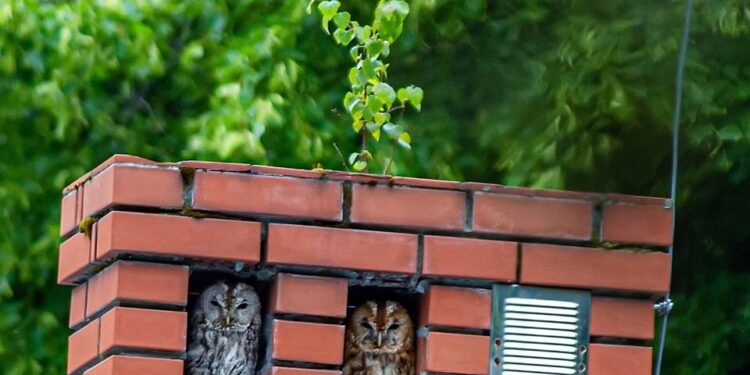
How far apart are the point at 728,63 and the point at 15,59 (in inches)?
88.0

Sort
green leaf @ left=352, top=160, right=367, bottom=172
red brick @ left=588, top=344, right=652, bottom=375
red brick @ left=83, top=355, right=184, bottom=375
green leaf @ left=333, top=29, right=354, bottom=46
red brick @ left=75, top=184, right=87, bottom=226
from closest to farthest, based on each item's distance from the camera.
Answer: red brick @ left=83, top=355, right=184, bottom=375, red brick @ left=588, top=344, right=652, bottom=375, red brick @ left=75, top=184, right=87, bottom=226, green leaf @ left=352, top=160, right=367, bottom=172, green leaf @ left=333, top=29, right=354, bottom=46

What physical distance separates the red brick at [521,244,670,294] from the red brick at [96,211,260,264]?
43cm

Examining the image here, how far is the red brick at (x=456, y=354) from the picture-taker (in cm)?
290

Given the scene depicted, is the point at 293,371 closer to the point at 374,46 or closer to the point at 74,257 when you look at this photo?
the point at 74,257

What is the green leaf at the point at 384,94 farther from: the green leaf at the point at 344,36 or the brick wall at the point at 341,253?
the brick wall at the point at 341,253

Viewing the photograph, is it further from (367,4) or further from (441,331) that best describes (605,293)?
(367,4)

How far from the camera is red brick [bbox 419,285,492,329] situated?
2.91 m

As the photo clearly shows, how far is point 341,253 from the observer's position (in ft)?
9.43

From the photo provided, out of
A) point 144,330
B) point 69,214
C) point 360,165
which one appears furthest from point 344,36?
point 144,330

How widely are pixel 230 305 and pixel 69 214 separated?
37 cm

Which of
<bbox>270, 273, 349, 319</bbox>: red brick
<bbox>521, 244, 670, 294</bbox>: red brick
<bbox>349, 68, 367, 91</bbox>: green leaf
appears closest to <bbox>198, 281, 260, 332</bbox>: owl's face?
<bbox>270, 273, 349, 319</bbox>: red brick

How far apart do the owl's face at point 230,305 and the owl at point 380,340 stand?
0.16m

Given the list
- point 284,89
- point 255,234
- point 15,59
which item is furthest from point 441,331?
point 15,59

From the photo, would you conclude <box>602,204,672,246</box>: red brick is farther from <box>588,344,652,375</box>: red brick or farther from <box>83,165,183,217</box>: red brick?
<box>83,165,183,217</box>: red brick
